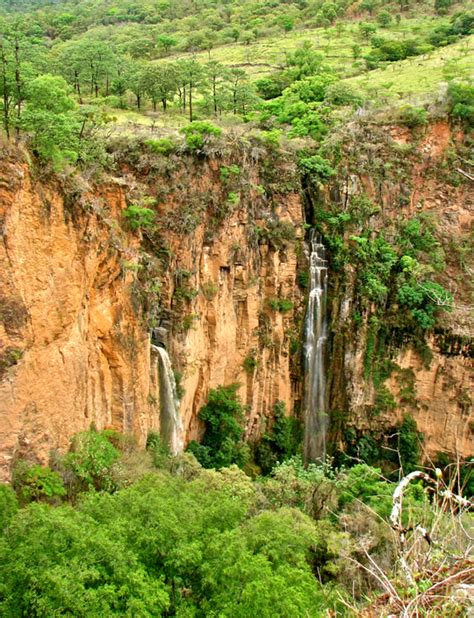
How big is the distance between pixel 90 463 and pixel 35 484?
2039mm

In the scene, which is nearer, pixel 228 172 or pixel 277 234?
pixel 228 172

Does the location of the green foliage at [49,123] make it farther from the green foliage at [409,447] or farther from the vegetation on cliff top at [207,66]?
the green foliage at [409,447]

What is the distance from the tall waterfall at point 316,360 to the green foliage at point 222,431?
4684mm

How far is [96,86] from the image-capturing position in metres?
34.2

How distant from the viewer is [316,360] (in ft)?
98.1

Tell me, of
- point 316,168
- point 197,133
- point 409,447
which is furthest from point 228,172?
point 409,447

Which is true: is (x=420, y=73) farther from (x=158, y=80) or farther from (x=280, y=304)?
(x=280, y=304)

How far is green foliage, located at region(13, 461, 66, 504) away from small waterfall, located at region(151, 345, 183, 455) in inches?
327

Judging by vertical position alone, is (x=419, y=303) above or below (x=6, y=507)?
below

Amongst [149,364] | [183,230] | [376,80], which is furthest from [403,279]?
[376,80]

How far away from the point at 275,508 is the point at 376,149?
19.6 metres

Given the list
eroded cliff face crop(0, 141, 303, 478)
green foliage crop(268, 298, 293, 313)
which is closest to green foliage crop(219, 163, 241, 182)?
eroded cliff face crop(0, 141, 303, 478)

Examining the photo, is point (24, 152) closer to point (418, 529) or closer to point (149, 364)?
point (149, 364)

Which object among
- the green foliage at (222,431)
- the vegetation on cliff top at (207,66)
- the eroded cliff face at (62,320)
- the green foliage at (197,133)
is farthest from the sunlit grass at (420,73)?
the eroded cliff face at (62,320)
